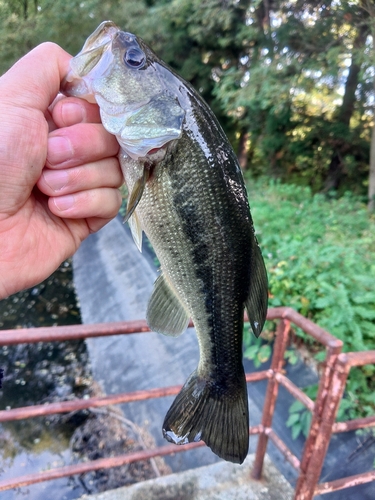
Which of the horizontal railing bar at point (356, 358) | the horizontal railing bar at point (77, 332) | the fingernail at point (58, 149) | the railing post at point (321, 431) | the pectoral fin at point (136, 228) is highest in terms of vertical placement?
the fingernail at point (58, 149)

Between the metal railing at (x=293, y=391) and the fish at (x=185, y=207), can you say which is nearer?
the fish at (x=185, y=207)

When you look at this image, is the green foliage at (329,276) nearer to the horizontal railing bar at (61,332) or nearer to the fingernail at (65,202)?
the horizontal railing bar at (61,332)

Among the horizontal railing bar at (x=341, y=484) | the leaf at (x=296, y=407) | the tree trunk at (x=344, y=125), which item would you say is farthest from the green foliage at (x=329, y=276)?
the tree trunk at (x=344, y=125)

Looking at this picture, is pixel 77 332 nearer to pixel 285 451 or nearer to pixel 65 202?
pixel 65 202

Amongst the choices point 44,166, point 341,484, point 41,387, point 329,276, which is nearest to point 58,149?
point 44,166

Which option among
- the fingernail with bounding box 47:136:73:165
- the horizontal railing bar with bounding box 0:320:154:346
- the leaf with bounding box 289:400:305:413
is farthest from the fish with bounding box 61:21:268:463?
the leaf with bounding box 289:400:305:413

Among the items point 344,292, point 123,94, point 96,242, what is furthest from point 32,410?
point 96,242
